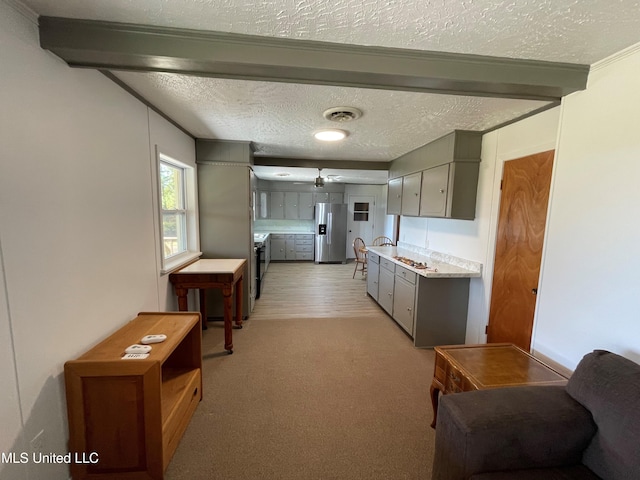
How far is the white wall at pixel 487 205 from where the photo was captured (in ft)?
6.98

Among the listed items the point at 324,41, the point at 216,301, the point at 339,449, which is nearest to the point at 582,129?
the point at 324,41

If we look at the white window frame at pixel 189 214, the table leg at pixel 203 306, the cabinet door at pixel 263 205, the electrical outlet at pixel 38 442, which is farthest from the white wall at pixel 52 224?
the cabinet door at pixel 263 205

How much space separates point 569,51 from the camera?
1369 millimetres

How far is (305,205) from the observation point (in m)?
7.52

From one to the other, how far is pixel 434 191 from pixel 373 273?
5.82 ft

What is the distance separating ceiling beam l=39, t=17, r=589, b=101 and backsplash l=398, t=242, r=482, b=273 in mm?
1742

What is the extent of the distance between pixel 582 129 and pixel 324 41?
1593 mm

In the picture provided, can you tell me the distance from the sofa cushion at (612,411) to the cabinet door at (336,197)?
21.6 ft

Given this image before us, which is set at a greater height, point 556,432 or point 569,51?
point 569,51

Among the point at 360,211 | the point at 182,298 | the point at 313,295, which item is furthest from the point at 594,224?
the point at 360,211

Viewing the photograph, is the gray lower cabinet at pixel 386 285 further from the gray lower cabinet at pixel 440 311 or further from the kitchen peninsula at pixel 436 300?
the gray lower cabinet at pixel 440 311

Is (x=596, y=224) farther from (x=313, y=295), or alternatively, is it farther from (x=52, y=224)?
(x=313, y=295)

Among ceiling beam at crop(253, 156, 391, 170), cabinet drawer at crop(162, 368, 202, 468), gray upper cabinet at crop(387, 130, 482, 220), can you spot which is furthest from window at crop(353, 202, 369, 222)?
cabinet drawer at crop(162, 368, 202, 468)

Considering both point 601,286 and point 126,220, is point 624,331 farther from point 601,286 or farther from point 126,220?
point 126,220
